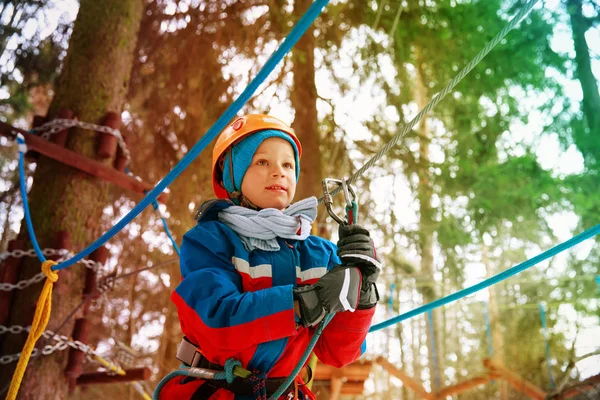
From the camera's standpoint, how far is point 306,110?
5121 mm

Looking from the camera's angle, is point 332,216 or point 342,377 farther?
point 342,377

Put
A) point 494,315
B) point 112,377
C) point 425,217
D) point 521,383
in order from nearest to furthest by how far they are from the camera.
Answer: point 112,377 → point 521,383 → point 425,217 → point 494,315

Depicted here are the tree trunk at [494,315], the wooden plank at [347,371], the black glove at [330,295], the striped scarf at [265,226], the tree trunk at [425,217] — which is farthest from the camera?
the tree trunk at [494,315]

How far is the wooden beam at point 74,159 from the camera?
2.94 metres

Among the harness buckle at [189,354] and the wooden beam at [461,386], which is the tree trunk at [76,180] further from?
the wooden beam at [461,386]

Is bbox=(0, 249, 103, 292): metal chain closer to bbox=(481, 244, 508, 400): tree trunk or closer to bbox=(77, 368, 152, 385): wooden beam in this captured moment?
bbox=(77, 368, 152, 385): wooden beam

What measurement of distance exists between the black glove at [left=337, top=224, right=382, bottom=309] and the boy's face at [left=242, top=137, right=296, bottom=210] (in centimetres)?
31

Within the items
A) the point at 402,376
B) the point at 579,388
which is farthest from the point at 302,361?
the point at 402,376

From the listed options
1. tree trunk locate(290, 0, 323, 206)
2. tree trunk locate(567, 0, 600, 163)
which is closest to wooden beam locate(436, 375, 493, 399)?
tree trunk locate(290, 0, 323, 206)

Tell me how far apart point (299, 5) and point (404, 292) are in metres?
5.92

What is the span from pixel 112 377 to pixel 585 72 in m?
4.77

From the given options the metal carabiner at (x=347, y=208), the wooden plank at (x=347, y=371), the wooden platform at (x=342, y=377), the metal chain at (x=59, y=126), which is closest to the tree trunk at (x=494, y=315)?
the wooden platform at (x=342, y=377)

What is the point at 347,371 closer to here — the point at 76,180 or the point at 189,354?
the point at 76,180

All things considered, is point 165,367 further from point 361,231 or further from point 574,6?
point 574,6
